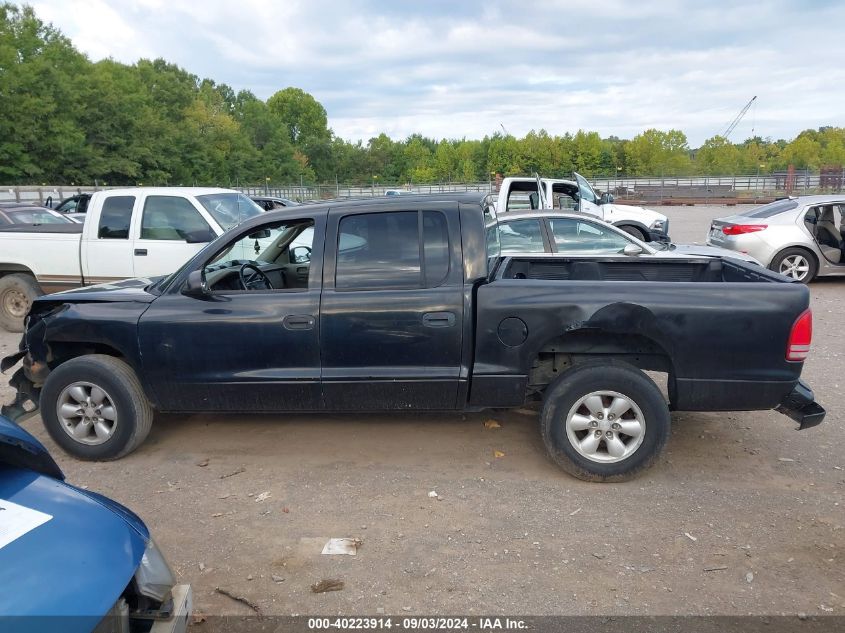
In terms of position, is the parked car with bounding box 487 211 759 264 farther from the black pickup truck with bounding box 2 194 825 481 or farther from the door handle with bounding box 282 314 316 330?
the door handle with bounding box 282 314 316 330

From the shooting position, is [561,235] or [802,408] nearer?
[802,408]

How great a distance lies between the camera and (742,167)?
52.6 m

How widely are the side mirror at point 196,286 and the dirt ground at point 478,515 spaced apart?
4.17 feet

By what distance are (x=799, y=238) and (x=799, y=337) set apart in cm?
822

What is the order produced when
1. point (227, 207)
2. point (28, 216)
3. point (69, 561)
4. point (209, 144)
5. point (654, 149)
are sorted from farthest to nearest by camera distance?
point (654, 149)
point (209, 144)
point (28, 216)
point (227, 207)
point (69, 561)

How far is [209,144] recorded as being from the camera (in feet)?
216

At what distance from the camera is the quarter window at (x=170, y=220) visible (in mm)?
8305

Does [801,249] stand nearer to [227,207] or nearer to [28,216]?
[227,207]

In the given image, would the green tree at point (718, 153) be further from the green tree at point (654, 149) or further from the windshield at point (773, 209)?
the windshield at point (773, 209)

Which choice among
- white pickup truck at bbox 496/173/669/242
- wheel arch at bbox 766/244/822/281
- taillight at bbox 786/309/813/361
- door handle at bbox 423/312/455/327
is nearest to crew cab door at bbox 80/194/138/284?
door handle at bbox 423/312/455/327

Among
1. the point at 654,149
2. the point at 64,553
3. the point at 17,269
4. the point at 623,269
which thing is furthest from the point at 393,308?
the point at 654,149

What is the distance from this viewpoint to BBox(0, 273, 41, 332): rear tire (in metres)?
8.84

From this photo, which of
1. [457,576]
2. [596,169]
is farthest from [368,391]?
[596,169]

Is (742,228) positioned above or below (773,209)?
below
